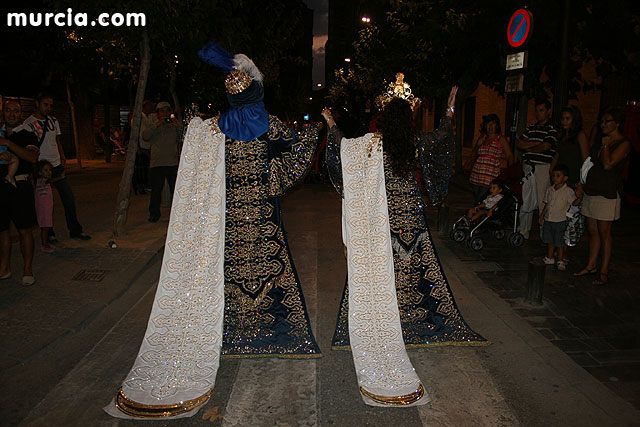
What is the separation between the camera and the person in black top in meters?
5.31

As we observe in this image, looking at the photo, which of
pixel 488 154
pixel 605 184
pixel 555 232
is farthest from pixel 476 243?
pixel 605 184

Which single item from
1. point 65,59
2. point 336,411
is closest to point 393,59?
point 65,59

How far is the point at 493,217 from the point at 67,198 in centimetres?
656

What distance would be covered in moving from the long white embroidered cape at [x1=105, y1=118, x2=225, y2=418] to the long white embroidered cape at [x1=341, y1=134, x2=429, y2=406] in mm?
1031

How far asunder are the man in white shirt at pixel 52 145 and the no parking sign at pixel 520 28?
6747 millimetres

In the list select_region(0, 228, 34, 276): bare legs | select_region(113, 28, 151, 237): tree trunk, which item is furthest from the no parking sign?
select_region(0, 228, 34, 276): bare legs

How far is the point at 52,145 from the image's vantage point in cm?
684

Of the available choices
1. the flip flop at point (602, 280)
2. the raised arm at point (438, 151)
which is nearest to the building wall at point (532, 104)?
the flip flop at point (602, 280)

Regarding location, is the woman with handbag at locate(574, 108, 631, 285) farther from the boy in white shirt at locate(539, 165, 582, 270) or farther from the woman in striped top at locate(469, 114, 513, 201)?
the woman in striped top at locate(469, 114, 513, 201)

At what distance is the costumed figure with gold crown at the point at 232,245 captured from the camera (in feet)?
12.3

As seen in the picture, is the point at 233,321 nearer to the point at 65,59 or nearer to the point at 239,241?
the point at 239,241

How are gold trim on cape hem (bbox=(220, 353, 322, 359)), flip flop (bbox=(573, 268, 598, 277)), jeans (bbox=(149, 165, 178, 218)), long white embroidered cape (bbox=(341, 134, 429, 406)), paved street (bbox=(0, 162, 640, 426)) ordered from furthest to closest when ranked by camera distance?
jeans (bbox=(149, 165, 178, 218)), flip flop (bbox=(573, 268, 598, 277)), gold trim on cape hem (bbox=(220, 353, 322, 359)), long white embroidered cape (bbox=(341, 134, 429, 406)), paved street (bbox=(0, 162, 640, 426))

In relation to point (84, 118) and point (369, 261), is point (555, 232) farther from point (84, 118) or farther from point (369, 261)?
point (84, 118)

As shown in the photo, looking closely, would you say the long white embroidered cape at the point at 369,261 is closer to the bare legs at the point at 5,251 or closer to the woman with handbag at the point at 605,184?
the woman with handbag at the point at 605,184
